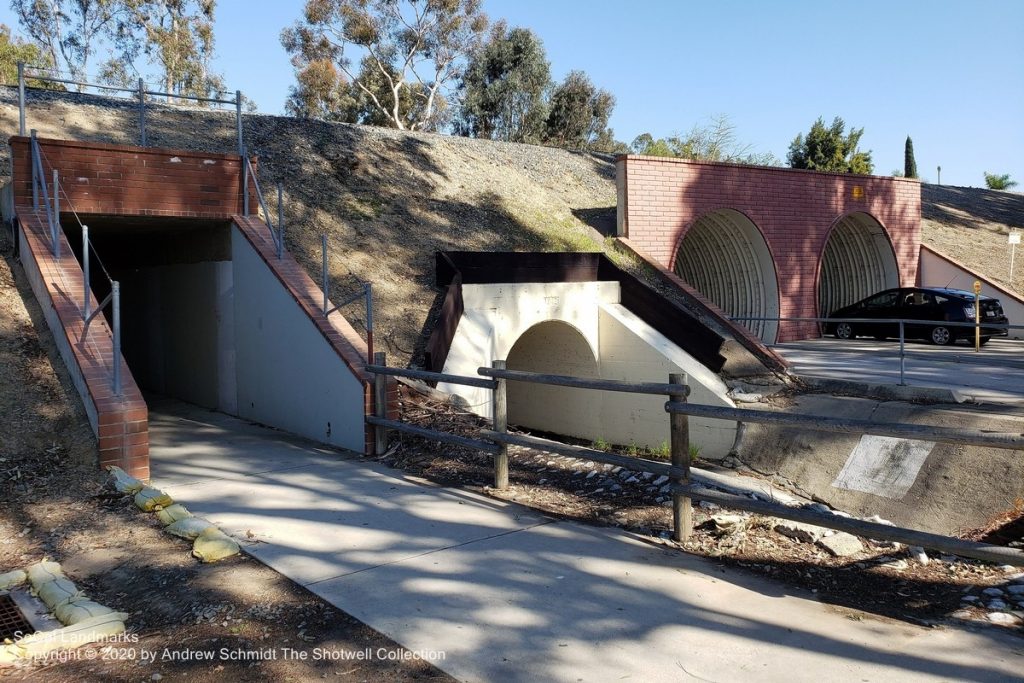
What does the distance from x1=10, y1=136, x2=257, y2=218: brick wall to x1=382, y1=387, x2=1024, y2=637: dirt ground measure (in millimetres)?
5117

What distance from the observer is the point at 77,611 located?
4.48 metres

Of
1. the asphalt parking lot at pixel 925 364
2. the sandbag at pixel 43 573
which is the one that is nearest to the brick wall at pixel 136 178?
the sandbag at pixel 43 573

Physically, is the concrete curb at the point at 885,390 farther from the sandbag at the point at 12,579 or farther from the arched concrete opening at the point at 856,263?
the sandbag at the point at 12,579

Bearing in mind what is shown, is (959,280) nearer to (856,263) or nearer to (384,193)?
(856,263)

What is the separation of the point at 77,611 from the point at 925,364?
14.4m

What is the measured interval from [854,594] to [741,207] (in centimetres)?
1550

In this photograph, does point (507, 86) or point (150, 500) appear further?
point (507, 86)

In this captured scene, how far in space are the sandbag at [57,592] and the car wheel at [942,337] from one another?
18.2 metres

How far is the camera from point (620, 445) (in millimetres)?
14484

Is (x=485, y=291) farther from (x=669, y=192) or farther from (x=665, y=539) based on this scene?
(x=665, y=539)

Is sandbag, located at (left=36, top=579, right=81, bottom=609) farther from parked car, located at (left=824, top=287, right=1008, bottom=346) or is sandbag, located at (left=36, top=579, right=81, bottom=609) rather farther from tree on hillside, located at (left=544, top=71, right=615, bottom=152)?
tree on hillside, located at (left=544, top=71, right=615, bottom=152)

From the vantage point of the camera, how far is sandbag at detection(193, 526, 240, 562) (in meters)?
5.29

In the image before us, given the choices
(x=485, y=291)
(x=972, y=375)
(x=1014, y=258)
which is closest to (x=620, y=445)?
(x=485, y=291)

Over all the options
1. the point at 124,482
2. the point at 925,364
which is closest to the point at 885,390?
the point at 925,364
